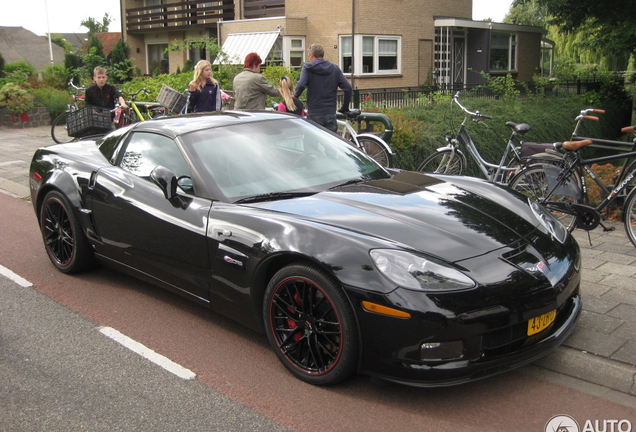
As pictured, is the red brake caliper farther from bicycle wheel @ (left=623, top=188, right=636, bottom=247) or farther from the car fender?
bicycle wheel @ (left=623, top=188, right=636, bottom=247)

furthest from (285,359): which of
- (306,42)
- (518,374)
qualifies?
(306,42)

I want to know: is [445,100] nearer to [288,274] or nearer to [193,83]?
[193,83]

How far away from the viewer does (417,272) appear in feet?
11.1

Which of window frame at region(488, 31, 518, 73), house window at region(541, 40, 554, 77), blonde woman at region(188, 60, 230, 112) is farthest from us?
house window at region(541, 40, 554, 77)

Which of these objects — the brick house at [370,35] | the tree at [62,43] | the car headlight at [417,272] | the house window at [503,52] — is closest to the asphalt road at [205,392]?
the car headlight at [417,272]

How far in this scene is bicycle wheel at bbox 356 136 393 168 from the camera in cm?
846

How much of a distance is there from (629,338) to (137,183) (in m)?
3.50

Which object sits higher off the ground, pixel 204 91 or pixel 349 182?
pixel 204 91

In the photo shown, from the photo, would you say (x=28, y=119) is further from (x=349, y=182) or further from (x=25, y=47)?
(x=25, y=47)

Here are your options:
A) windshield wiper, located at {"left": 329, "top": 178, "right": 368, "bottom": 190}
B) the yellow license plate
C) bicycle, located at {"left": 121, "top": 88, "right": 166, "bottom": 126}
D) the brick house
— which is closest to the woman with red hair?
bicycle, located at {"left": 121, "top": 88, "right": 166, "bottom": 126}

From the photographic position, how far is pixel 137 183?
194 inches

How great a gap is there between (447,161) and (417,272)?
5.19 m

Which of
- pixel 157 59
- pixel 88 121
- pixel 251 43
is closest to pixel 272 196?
pixel 88 121

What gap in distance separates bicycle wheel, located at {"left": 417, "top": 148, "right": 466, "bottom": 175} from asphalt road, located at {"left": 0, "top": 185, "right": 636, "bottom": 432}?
4463 mm
